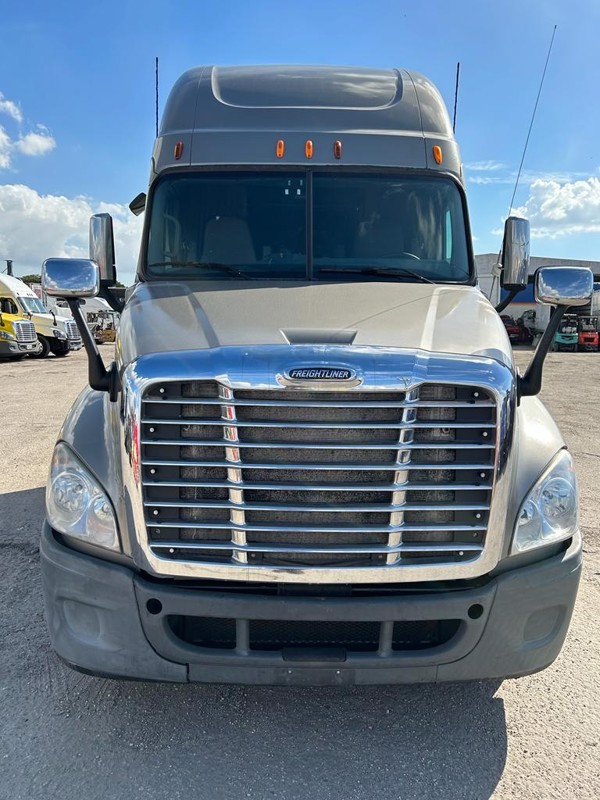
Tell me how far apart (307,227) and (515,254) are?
4.71 feet

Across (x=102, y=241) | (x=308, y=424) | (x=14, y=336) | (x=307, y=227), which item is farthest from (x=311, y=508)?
(x=14, y=336)

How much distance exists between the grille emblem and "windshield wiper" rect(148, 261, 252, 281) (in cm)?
138

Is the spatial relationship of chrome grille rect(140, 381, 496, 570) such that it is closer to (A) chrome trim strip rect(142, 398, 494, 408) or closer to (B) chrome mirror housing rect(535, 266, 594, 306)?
(A) chrome trim strip rect(142, 398, 494, 408)

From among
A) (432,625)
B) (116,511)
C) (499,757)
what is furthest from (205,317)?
(499,757)

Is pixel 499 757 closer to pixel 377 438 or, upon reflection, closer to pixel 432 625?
pixel 432 625

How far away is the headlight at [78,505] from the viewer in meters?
2.58

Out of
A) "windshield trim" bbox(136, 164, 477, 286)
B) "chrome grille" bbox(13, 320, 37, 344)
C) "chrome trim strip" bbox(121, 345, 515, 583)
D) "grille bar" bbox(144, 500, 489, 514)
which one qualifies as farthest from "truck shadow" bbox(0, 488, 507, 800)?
"chrome grille" bbox(13, 320, 37, 344)

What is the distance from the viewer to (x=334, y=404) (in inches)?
93.9

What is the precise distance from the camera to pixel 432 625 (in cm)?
264

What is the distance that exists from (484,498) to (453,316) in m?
0.91

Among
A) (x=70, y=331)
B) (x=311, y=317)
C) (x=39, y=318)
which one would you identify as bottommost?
(x=70, y=331)

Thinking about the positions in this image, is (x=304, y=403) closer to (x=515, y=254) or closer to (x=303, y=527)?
(x=303, y=527)

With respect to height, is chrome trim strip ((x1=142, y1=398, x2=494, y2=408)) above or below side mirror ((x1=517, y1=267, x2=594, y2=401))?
below

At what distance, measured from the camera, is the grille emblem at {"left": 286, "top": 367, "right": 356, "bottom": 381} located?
2355mm
